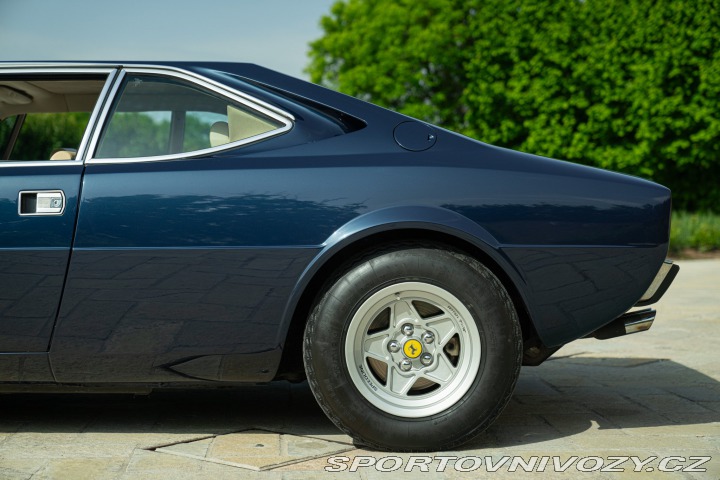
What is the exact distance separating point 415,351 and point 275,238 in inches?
28.3

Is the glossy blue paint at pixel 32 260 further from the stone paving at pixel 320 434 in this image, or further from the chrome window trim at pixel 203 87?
the stone paving at pixel 320 434

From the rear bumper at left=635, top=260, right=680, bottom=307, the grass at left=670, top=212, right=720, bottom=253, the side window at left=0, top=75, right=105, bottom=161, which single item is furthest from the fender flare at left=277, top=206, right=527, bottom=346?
the grass at left=670, top=212, right=720, bottom=253

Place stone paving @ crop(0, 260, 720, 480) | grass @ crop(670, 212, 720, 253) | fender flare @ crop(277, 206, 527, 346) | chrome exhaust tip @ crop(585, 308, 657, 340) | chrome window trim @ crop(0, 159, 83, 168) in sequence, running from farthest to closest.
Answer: grass @ crop(670, 212, 720, 253) → chrome exhaust tip @ crop(585, 308, 657, 340) → chrome window trim @ crop(0, 159, 83, 168) → fender flare @ crop(277, 206, 527, 346) → stone paving @ crop(0, 260, 720, 480)

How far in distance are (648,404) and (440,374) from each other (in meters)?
1.44

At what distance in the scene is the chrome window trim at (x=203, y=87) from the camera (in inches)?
134

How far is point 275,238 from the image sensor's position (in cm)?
329

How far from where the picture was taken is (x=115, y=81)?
356 centimetres

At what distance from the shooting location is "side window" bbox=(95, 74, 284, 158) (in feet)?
11.4

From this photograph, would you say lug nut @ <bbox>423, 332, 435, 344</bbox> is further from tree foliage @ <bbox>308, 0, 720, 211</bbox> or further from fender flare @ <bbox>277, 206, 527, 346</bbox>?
tree foliage @ <bbox>308, 0, 720, 211</bbox>

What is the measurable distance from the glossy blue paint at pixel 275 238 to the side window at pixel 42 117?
0.97m

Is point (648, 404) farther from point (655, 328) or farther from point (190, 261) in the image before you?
point (655, 328)

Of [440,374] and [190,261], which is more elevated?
[190,261]

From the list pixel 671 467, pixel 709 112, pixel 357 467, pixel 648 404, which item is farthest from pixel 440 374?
pixel 709 112

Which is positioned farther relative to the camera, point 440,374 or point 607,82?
point 607,82
